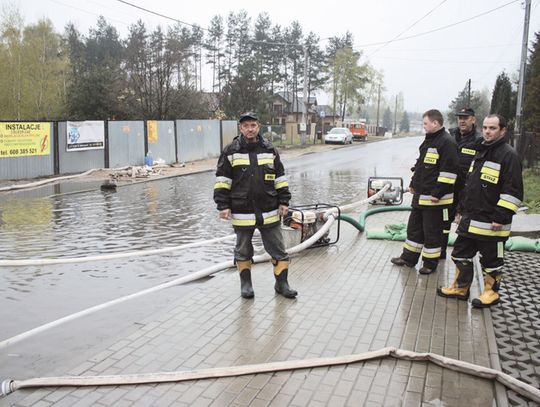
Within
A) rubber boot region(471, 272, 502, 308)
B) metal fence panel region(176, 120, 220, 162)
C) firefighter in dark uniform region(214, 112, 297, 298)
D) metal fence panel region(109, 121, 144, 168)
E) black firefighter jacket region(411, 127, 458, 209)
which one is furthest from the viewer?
metal fence panel region(176, 120, 220, 162)

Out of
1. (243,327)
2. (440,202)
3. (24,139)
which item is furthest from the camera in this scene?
(24,139)

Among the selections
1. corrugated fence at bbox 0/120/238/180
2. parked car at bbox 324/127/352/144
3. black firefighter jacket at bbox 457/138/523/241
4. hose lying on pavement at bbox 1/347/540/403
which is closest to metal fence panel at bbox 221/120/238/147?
corrugated fence at bbox 0/120/238/180

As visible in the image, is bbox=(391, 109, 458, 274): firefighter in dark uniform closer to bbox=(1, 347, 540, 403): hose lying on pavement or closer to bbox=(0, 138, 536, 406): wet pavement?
bbox=(0, 138, 536, 406): wet pavement

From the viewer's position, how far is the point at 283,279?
216 inches

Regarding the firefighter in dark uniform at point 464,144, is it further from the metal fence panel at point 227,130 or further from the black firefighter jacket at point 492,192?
the metal fence panel at point 227,130

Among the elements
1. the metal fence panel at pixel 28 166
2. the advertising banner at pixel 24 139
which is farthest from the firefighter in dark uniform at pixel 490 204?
the metal fence panel at pixel 28 166

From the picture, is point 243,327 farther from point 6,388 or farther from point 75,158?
point 75,158

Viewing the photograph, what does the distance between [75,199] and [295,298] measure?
9960mm

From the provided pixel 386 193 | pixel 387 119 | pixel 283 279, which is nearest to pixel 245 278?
pixel 283 279

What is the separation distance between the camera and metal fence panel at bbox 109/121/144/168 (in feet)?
68.8

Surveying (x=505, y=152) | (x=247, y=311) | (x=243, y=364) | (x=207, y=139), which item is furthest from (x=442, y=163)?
(x=207, y=139)

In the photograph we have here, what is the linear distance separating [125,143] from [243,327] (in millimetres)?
18228

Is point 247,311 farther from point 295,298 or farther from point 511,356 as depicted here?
point 511,356

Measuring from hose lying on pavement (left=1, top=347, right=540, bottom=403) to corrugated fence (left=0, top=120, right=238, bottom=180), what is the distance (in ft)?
48.4
